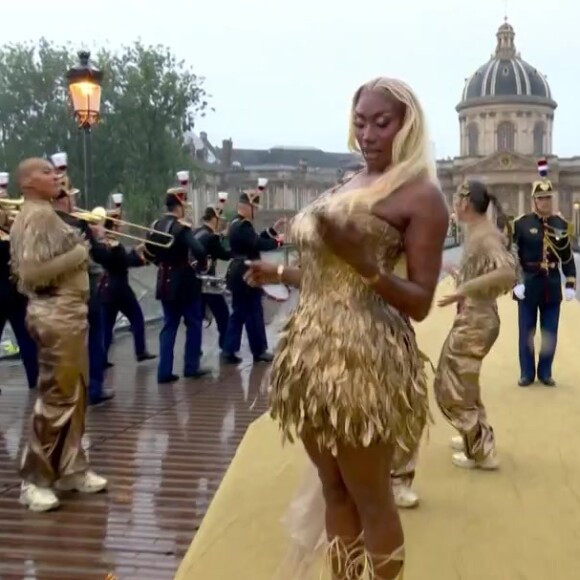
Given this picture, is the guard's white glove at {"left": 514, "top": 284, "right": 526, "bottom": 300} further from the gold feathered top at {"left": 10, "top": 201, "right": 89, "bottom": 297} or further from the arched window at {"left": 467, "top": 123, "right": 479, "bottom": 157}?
the arched window at {"left": 467, "top": 123, "right": 479, "bottom": 157}

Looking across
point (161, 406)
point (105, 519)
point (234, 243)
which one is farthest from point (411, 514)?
point (234, 243)

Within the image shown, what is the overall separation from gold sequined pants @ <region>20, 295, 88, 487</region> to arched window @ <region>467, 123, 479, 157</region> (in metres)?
105

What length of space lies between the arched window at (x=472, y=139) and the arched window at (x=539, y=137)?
21.5 feet

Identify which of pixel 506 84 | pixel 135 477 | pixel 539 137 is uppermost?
pixel 506 84

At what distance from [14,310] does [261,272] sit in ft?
20.3

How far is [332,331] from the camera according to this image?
309 centimetres

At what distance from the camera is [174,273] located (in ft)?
30.7

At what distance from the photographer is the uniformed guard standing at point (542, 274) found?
8734mm

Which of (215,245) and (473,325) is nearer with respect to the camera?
(473,325)

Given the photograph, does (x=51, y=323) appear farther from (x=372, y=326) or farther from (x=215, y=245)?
(x=215, y=245)

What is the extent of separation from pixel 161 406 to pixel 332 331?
213 inches

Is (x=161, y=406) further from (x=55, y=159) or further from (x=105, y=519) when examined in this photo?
(x=105, y=519)

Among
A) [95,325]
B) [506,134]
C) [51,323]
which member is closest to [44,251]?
[51,323]

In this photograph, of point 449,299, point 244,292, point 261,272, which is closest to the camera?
point 261,272
